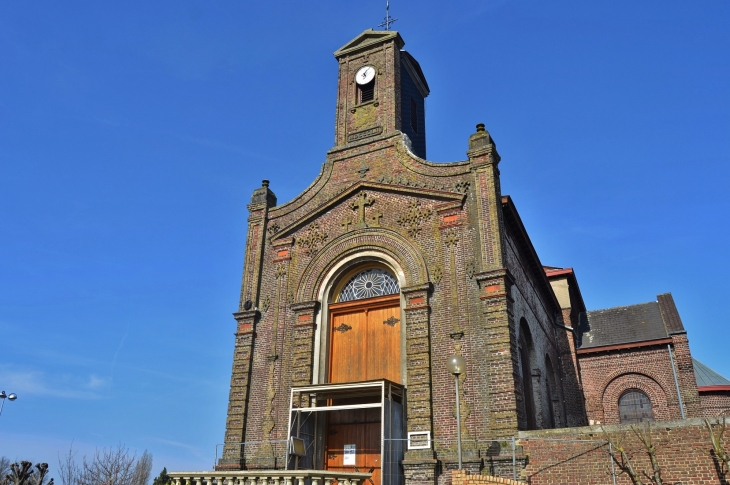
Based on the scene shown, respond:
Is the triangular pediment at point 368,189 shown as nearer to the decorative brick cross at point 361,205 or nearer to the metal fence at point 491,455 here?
the decorative brick cross at point 361,205

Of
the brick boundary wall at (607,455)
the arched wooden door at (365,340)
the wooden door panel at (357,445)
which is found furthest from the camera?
the arched wooden door at (365,340)

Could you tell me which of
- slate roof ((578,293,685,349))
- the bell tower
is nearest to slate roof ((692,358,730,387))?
slate roof ((578,293,685,349))

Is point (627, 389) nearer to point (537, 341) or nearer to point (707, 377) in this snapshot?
point (707, 377)

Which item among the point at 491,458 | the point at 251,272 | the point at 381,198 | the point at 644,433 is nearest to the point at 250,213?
the point at 251,272

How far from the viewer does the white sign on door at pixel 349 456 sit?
15.5 m

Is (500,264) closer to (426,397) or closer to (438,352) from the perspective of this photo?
(438,352)

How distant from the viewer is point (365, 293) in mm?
17719

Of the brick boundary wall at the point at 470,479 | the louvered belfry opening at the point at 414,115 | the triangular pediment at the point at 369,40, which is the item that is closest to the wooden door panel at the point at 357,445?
the brick boundary wall at the point at 470,479

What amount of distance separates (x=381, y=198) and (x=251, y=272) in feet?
16.5

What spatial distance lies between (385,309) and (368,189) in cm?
408

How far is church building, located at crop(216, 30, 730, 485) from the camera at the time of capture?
14.7 meters

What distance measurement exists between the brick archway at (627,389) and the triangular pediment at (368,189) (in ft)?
51.4

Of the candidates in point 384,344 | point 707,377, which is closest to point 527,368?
point 384,344

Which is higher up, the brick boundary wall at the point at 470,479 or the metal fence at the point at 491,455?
the metal fence at the point at 491,455
